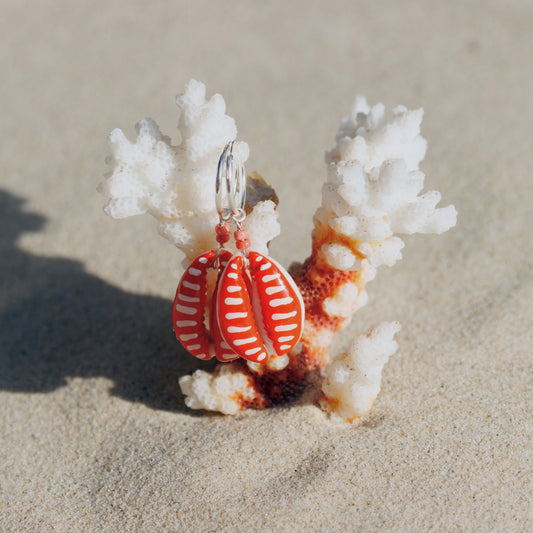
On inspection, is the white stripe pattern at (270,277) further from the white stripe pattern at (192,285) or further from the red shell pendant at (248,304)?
the white stripe pattern at (192,285)

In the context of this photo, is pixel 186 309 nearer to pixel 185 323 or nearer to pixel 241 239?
pixel 185 323

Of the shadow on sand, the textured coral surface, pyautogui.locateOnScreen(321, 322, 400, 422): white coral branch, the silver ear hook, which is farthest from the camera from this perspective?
the shadow on sand

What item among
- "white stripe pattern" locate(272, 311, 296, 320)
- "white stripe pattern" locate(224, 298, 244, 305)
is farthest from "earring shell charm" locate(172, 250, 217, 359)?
"white stripe pattern" locate(272, 311, 296, 320)

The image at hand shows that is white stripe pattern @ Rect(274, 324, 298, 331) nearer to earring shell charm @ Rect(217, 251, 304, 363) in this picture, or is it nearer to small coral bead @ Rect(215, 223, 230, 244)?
earring shell charm @ Rect(217, 251, 304, 363)

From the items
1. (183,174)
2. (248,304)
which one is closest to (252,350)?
(248,304)

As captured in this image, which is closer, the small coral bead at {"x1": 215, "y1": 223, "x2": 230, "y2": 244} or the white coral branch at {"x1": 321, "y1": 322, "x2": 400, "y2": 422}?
the small coral bead at {"x1": 215, "y1": 223, "x2": 230, "y2": 244}

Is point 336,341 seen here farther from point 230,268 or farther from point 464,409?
point 230,268

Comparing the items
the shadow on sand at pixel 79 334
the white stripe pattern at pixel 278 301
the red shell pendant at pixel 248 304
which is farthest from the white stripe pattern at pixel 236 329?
the shadow on sand at pixel 79 334
